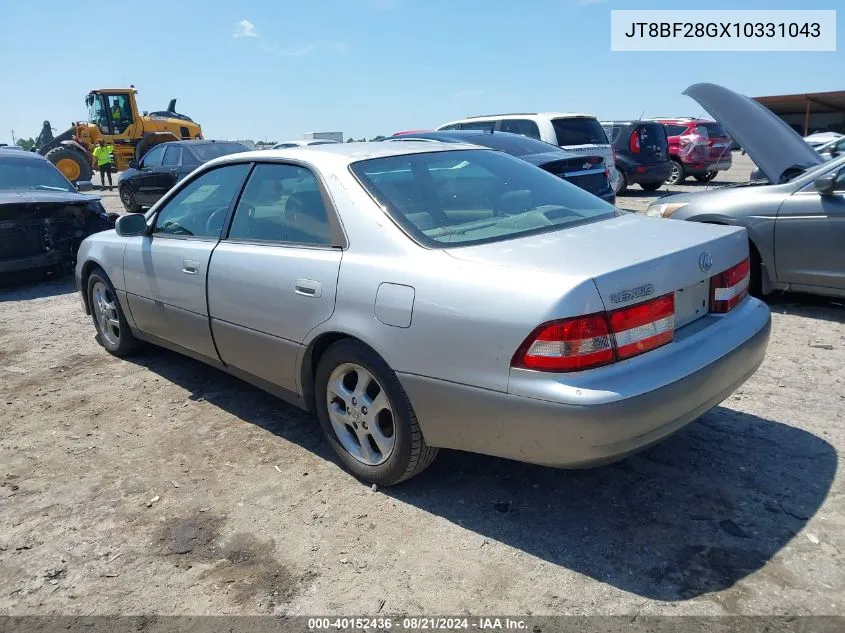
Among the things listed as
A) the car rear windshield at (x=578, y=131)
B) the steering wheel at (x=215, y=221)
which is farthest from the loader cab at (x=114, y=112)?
the steering wheel at (x=215, y=221)

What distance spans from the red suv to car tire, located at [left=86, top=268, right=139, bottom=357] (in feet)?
44.4

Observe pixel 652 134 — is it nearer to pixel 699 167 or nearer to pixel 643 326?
pixel 699 167

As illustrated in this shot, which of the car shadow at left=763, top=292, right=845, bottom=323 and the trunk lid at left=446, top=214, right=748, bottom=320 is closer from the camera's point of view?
the trunk lid at left=446, top=214, right=748, bottom=320

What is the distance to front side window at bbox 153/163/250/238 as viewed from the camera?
3.93 metres

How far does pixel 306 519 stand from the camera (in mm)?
2973

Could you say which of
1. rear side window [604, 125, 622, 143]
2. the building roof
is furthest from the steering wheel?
the building roof

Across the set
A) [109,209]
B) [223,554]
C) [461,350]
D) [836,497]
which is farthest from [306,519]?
[109,209]

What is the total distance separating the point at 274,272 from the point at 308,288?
11.9 inches

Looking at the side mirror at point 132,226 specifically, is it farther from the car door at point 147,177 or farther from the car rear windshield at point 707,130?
the car rear windshield at point 707,130

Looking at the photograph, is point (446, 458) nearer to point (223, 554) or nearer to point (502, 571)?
point (502, 571)

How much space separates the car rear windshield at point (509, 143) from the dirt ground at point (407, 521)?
17.0 feet

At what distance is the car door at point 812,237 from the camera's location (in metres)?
5.30

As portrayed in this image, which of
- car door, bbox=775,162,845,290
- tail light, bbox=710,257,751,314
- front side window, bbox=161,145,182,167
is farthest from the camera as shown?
front side window, bbox=161,145,182,167

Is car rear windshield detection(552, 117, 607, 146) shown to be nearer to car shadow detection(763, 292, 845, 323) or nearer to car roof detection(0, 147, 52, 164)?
car shadow detection(763, 292, 845, 323)
